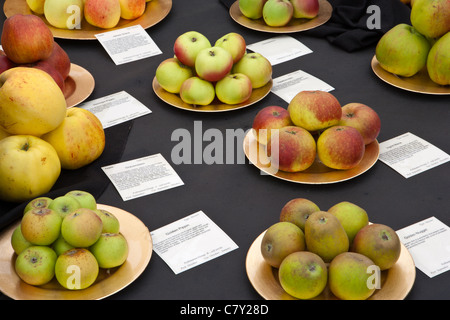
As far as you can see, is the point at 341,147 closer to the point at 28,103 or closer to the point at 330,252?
the point at 330,252

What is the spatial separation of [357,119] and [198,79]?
1.28ft

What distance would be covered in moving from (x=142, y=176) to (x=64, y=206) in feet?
0.92

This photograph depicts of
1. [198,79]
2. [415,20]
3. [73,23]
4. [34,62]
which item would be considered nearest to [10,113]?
[34,62]

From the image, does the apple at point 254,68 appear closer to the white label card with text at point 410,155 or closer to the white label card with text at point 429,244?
the white label card with text at point 410,155

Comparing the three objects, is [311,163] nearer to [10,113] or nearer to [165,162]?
[165,162]

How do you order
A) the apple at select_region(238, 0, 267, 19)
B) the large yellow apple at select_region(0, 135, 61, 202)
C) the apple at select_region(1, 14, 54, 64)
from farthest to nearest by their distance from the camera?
the apple at select_region(238, 0, 267, 19) < the apple at select_region(1, 14, 54, 64) < the large yellow apple at select_region(0, 135, 61, 202)

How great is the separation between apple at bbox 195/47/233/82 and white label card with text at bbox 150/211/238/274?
15.7 inches

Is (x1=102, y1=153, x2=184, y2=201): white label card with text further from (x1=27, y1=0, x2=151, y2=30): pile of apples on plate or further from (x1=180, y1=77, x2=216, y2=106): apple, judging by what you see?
(x1=27, y1=0, x2=151, y2=30): pile of apples on plate

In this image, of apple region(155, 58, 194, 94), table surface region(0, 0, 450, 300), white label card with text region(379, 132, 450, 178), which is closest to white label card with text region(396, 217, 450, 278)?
table surface region(0, 0, 450, 300)

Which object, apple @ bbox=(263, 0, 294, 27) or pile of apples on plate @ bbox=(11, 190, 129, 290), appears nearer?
pile of apples on plate @ bbox=(11, 190, 129, 290)

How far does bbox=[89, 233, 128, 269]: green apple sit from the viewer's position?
0.86 m

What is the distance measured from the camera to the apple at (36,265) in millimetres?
834
